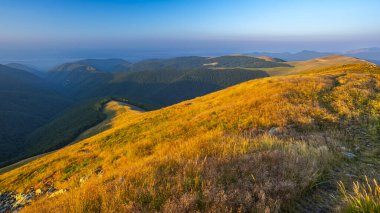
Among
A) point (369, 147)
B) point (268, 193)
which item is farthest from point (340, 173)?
point (369, 147)

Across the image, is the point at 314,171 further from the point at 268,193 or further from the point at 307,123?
the point at 307,123

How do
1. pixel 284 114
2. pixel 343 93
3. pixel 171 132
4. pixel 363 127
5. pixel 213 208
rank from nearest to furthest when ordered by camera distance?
pixel 213 208 → pixel 363 127 → pixel 284 114 → pixel 171 132 → pixel 343 93

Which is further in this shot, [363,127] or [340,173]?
[363,127]

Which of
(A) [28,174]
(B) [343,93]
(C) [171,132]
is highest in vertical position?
(B) [343,93]

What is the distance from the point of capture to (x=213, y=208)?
3.99 meters

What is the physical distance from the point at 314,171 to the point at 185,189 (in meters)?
3.16

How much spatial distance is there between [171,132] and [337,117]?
A: 36.0 feet

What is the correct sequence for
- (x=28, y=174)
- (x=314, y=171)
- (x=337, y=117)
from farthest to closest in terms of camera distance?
(x=28, y=174), (x=337, y=117), (x=314, y=171)

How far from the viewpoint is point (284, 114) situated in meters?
13.9

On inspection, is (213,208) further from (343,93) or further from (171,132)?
(343,93)

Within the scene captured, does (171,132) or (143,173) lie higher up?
(143,173)

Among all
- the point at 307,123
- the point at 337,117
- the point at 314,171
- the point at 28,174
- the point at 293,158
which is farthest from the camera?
the point at 28,174

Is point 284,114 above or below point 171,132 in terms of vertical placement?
above

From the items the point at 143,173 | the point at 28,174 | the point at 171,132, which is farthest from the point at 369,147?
the point at 28,174
